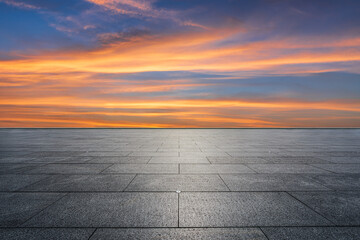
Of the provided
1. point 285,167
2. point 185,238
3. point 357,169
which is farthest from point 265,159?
point 185,238

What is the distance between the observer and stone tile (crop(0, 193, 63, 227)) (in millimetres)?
4340

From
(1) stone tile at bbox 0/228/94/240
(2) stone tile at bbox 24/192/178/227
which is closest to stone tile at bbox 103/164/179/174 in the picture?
(2) stone tile at bbox 24/192/178/227

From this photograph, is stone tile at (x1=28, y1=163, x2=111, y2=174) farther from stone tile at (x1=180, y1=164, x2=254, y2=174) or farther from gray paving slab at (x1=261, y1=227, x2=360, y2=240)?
gray paving slab at (x1=261, y1=227, x2=360, y2=240)

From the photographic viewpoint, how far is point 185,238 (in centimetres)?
363

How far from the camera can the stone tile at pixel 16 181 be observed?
20.6ft

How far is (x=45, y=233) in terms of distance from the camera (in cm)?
383

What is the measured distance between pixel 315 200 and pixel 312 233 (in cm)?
176

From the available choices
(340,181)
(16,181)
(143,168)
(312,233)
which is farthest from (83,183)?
(340,181)

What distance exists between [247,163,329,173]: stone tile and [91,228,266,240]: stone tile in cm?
471

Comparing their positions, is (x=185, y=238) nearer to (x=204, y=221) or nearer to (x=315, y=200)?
(x=204, y=221)

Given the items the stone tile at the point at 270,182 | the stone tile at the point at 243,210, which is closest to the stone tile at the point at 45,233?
the stone tile at the point at 243,210

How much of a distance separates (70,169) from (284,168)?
8.54 meters

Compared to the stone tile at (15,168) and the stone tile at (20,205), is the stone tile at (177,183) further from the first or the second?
the stone tile at (15,168)

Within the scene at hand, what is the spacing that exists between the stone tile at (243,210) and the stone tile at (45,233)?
1.81 metres
